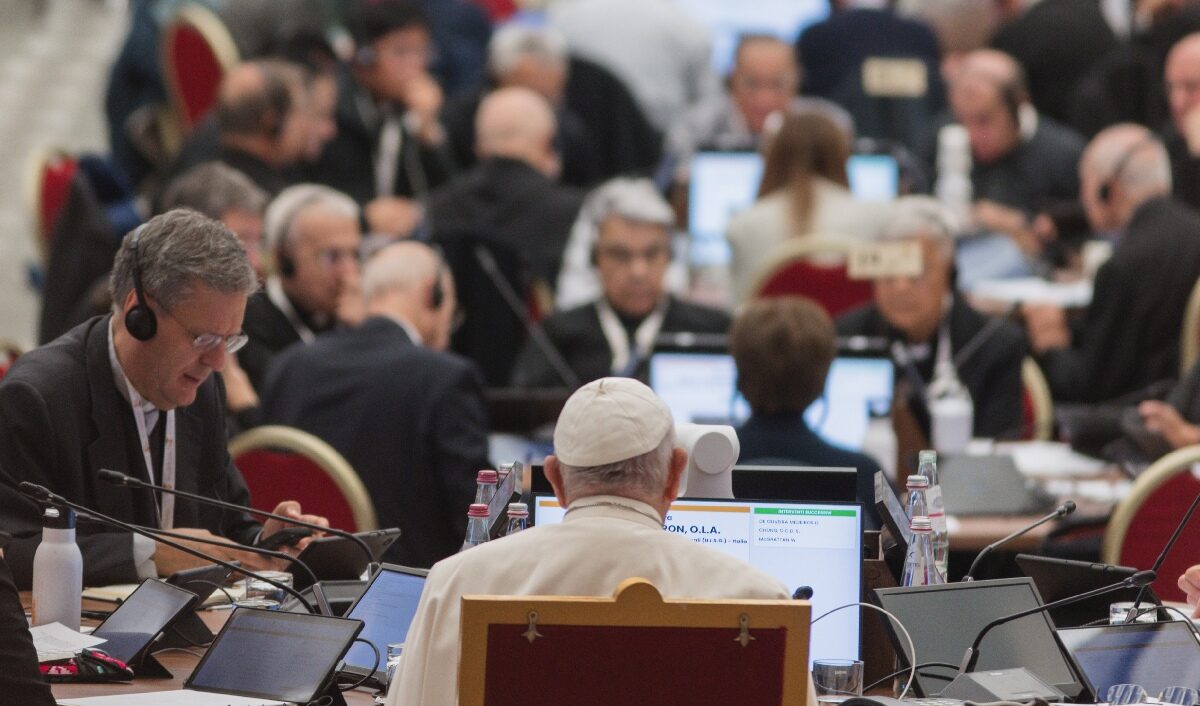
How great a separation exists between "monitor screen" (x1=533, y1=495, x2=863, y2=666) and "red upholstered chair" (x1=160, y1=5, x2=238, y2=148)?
718 centimetres

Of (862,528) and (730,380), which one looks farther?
(730,380)

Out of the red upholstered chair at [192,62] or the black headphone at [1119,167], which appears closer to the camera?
the black headphone at [1119,167]

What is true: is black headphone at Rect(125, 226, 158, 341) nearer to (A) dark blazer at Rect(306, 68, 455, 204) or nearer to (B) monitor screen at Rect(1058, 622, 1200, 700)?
(B) monitor screen at Rect(1058, 622, 1200, 700)

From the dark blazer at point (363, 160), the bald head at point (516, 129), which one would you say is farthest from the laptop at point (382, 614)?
the dark blazer at point (363, 160)

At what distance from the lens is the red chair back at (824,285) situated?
716 centimetres

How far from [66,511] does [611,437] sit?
1.19 metres

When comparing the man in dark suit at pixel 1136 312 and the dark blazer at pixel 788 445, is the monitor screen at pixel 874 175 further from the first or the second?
the dark blazer at pixel 788 445

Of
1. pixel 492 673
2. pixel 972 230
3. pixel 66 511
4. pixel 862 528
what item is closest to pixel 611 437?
pixel 492 673

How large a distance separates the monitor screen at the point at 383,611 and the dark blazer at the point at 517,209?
17.3 ft

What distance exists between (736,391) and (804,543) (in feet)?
8.87

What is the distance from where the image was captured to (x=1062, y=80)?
37.5 feet

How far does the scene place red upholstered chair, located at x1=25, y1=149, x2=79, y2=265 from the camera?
331 inches

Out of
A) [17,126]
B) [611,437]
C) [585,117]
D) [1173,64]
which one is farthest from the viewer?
[17,126]

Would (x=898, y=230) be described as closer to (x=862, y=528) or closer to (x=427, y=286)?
(x=427, y=286)
